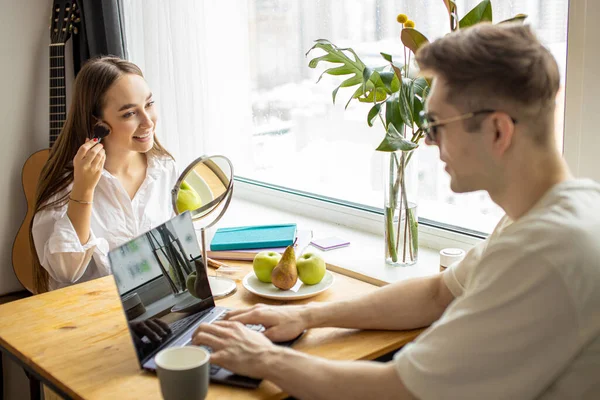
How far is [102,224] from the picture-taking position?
2.11m

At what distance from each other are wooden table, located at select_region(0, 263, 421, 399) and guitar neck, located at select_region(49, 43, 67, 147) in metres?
1.20

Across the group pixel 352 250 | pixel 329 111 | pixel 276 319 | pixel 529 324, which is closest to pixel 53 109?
pixel 329 111

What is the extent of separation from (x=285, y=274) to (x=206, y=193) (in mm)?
288

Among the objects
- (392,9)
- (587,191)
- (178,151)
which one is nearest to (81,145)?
(178,151)

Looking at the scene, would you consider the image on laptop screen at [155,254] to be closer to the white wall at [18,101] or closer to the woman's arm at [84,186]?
the woman's arm at [84,186]

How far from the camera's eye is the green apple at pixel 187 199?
173 centimetres

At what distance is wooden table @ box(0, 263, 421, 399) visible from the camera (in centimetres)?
128

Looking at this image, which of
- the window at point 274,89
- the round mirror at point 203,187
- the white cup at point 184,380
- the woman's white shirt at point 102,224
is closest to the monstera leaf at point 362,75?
the round mirror at point 203,187

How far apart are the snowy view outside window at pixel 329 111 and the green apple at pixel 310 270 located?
629mm

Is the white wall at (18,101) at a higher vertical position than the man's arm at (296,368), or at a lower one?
higher

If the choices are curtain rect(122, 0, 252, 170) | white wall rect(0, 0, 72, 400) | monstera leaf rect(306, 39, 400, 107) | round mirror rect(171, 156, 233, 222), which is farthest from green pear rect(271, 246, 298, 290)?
white wall rect(0, 0, 72, 400)

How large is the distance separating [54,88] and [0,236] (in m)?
0.63

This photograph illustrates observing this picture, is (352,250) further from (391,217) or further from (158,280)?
(158,280)

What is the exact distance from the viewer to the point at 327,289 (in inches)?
68.2
